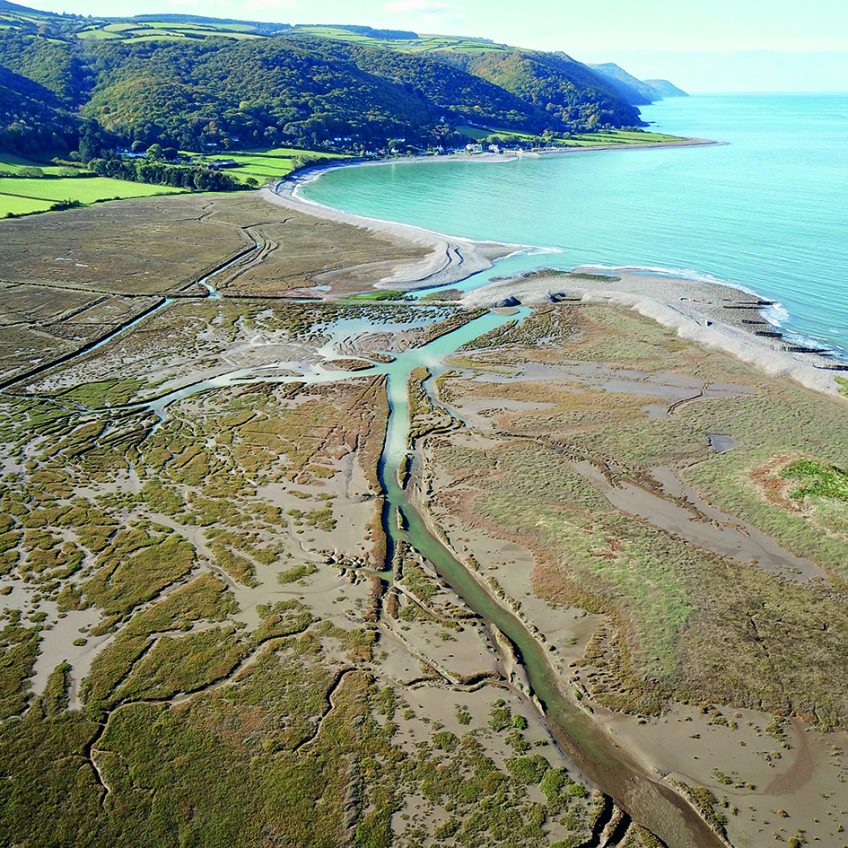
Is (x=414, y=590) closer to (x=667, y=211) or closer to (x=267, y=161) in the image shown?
(x=667, y=211)

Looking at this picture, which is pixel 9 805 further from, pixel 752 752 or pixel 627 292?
pixel 627 292

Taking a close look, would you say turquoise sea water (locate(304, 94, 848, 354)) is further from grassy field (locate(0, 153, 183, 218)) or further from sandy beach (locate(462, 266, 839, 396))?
grassy field (locate(0, 153, 183, 218))

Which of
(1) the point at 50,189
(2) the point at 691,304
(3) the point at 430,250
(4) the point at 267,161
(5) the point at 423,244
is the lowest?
(2) the point at 691,304

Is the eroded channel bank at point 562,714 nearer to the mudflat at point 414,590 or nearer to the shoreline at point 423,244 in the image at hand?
the mudflat at point 414,590

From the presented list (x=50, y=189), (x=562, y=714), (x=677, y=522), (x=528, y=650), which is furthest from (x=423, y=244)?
(x=562, y=714)

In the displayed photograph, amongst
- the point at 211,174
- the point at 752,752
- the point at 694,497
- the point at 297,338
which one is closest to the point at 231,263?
the point at 297,338

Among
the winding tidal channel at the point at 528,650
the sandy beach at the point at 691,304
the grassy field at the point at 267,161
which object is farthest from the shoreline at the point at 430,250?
the grassy field at the point at 267,161

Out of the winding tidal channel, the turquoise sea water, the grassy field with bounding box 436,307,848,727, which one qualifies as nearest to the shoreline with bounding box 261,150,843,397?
the grassy field with bounding box 436,307,848,727
